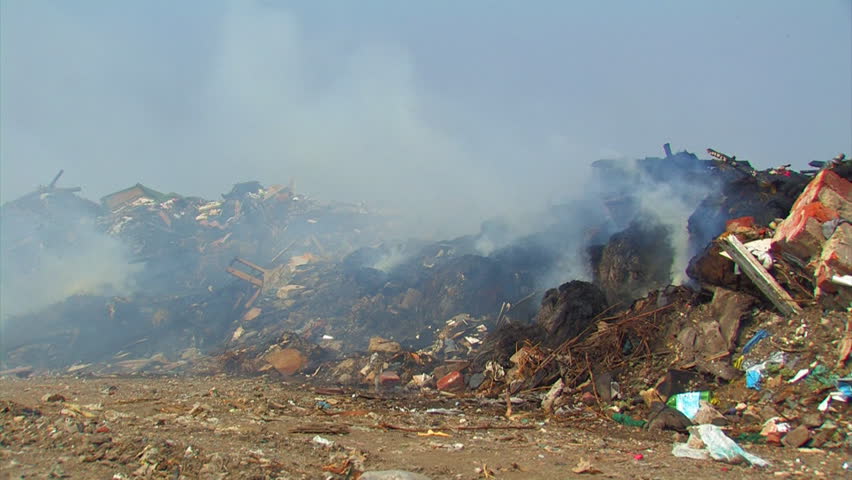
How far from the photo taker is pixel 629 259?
32.7ft

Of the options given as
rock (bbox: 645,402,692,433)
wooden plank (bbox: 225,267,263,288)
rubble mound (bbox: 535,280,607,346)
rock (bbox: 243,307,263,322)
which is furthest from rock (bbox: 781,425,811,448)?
wooden plank (bbox: 225,267,263,288)

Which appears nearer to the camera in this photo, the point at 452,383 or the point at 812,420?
the point at 812,420

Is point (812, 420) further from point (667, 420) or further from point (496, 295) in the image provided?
point (496, 295)

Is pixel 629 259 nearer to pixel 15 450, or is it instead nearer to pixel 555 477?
pixel 555 477

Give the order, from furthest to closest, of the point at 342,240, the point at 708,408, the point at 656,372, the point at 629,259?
the point at 342,240, the point at 629,259, the point at 656,372, the point at 708,408

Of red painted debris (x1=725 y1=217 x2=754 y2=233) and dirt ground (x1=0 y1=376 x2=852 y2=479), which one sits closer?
dirt ground (x1=0 y1=376 x2=852 y2=479)

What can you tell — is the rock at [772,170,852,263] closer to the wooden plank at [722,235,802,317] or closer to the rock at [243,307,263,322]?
the wooden plank at [722,235,802,317]

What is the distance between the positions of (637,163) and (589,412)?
10995 mm

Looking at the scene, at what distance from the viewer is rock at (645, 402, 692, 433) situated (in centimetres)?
520

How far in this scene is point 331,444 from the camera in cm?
436

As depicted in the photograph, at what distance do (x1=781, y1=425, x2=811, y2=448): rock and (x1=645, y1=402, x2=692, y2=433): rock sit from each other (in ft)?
2.88

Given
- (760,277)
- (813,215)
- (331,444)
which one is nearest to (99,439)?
(331,444)

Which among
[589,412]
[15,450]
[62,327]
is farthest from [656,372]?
[62,327]

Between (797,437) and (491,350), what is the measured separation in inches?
175
